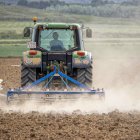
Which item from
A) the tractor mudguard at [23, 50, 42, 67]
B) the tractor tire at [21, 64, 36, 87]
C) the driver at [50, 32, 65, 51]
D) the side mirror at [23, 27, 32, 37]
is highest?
the side mirror at [23, 27, 32, 37]

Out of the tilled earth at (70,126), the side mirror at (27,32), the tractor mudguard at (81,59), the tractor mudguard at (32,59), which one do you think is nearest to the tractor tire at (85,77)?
the tractor mudguard at (81,59)

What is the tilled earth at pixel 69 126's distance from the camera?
9.20 metres

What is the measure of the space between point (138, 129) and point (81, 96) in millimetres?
3213

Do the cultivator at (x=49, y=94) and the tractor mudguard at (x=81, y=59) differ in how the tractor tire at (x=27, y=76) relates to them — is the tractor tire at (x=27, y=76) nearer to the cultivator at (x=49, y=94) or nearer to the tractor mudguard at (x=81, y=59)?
the cultivator at (x=49, y=94)

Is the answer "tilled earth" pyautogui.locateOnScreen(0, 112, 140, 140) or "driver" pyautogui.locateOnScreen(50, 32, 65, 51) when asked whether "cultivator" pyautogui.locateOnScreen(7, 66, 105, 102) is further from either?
"driver" pyautogui.locateOnScreen(50, 32, 65, 51)

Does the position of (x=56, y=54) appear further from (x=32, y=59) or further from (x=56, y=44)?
(x=32, y=59)

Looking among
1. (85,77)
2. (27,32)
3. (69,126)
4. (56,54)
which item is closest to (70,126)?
(69,126)

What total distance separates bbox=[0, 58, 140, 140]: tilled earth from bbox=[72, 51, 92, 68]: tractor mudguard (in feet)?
7.12

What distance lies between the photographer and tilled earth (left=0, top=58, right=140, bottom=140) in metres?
9.20

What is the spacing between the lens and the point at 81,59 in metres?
13.6

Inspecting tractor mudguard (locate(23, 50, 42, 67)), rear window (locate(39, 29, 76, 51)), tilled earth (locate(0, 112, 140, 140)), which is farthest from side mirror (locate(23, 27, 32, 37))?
tilled earth (locate(0, 112, 140, 140))

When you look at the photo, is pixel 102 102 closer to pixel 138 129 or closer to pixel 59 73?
pixel 59 73

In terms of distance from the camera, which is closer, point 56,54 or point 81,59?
point 81,59

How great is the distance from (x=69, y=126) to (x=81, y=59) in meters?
3.76
